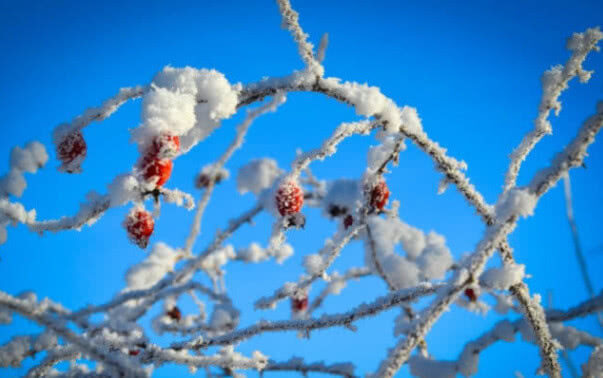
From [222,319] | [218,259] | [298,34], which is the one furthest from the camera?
[218,259]

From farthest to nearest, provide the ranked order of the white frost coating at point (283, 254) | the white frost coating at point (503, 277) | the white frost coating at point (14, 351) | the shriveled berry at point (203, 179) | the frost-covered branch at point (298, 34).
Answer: the white frost coating at point (283, 254) < the shriveled berry at point (203, 179) < the white frost coating at point (14, 351) < the frost-covered branch at point (298, 34) < the white frost coating at point (503, 277)

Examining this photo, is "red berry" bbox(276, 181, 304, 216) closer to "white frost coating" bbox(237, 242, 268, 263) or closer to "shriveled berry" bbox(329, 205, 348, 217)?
"shriveled berry" bbox(329, 205, 348, 217)

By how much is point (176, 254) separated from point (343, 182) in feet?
5.68

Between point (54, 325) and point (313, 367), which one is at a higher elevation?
point (313, 367)

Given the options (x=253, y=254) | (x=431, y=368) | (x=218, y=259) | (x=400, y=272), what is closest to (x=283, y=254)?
(x=253, y=254)

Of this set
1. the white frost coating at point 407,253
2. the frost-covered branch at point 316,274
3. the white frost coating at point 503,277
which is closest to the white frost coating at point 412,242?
the white frost coating at point 407,253

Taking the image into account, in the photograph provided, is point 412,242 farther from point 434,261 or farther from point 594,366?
point 594,366

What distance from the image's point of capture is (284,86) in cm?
102

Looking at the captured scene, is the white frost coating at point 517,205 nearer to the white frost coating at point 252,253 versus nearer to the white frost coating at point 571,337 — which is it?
the white frost coating at point 571,337

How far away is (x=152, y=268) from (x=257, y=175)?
1.57m

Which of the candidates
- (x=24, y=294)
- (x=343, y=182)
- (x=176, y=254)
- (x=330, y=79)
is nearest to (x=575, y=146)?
(x=330, y=79)

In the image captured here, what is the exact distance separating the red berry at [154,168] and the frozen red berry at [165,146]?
2 cm

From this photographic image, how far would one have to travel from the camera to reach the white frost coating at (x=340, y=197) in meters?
3.29

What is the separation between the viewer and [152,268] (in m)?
3.29
